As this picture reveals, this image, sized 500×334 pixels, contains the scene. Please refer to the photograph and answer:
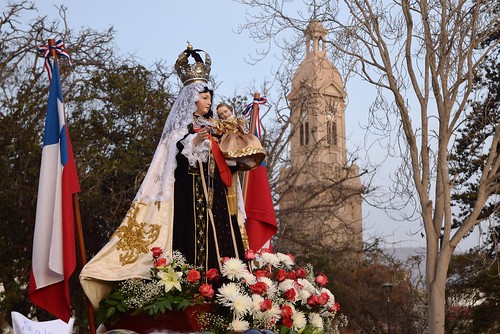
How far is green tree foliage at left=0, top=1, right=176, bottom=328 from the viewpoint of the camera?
1340cm

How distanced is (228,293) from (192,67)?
2.27 m

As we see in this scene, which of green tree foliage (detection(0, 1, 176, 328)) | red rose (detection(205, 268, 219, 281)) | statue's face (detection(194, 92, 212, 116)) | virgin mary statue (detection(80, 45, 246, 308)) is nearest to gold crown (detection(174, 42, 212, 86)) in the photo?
virgin mary statue (detection(80, 45, 246, 308))

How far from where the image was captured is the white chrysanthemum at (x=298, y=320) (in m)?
5.77

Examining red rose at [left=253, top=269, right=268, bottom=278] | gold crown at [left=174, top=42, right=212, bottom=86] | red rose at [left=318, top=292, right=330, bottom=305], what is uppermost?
gold crown at [left=174, top=42, right=212, bottom=86]

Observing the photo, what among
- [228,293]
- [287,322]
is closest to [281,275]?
[287,322]

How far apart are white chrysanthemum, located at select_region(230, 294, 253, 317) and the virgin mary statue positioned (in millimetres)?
779

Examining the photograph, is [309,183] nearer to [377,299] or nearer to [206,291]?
[206,291]

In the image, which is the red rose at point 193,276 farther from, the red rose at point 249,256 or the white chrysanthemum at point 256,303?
the red rose at point 249,256

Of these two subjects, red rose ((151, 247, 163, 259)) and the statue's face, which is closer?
red rose ((151, 247, 163, 259))

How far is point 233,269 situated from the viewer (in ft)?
18.7

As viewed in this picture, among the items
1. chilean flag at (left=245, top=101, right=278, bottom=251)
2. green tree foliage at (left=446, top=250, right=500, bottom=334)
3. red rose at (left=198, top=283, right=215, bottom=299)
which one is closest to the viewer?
red rose at (left=198, top=283, right=215, bottom=299)

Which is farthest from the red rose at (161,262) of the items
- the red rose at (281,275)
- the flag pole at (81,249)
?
the red rose at (281,275)

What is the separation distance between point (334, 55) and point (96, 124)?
554cm

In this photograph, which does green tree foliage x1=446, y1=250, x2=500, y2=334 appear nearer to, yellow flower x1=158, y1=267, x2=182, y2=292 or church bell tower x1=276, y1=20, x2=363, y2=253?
church bell tower x1=276, y1=20, x2=363, y2=253
